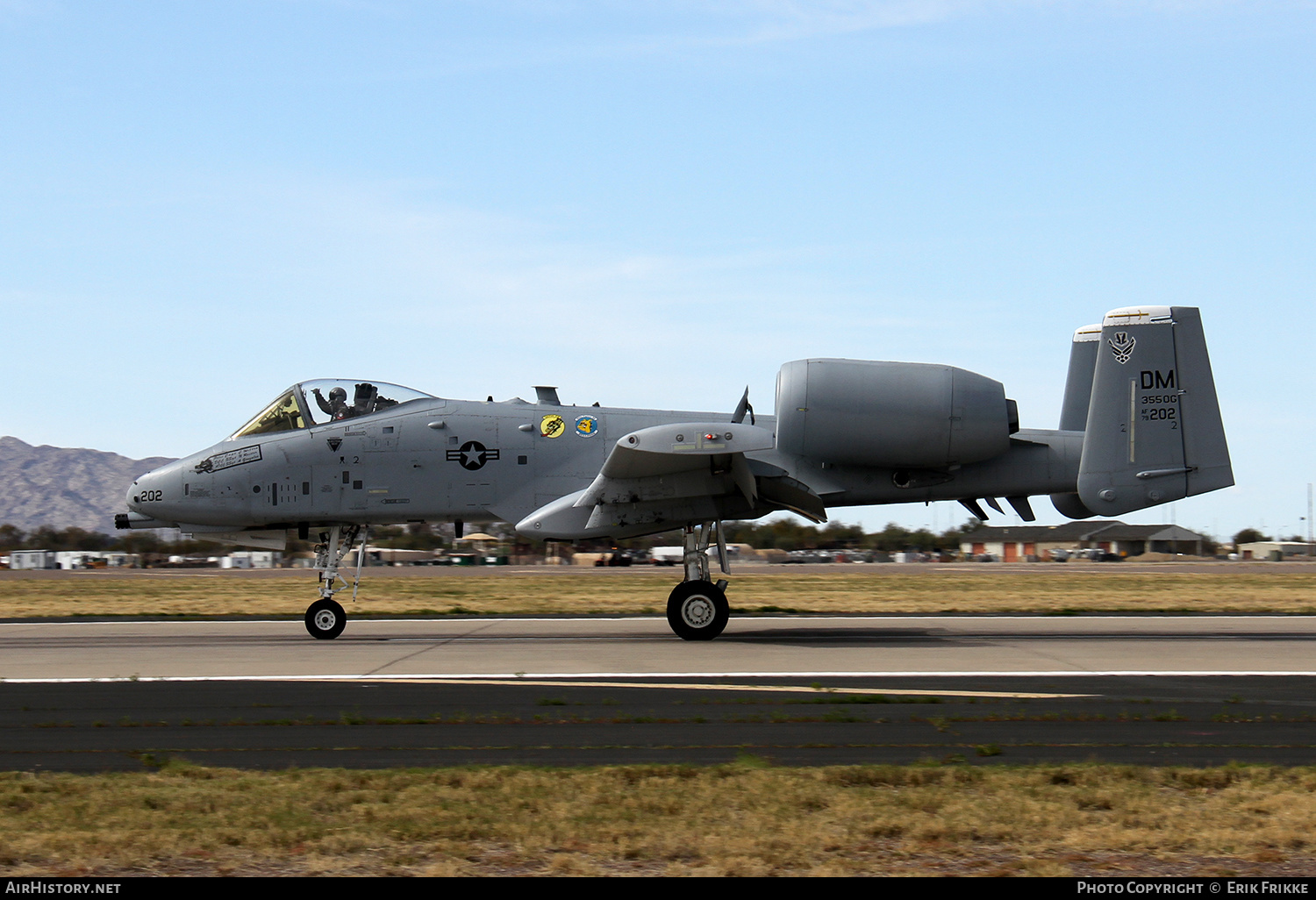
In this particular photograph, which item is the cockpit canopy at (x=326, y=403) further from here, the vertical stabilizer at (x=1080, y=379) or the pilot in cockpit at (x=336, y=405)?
the vertical stabilizer at (x=1080, y=379)

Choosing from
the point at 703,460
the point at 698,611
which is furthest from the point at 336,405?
the point at 698,611

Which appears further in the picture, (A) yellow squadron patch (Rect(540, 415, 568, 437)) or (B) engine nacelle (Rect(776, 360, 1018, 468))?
(A) yellow squadron patch (Rect(540, 415, 568, 437))

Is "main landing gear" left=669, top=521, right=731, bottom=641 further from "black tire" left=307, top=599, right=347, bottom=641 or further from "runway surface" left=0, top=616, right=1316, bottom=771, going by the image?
"black tire" left=307, top=599, right=347, bottom=641

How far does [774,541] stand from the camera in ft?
267

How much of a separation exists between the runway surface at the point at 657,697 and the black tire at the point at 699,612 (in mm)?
396

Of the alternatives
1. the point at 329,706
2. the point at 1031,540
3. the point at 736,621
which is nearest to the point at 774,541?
the point at 1031,540

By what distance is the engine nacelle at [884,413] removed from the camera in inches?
588

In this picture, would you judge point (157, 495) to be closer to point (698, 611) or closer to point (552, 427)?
point (552, 427)

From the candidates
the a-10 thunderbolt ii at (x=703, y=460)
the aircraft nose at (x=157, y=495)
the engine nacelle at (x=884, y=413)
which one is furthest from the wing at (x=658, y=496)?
the aircraft nose at (x=157, y=495)

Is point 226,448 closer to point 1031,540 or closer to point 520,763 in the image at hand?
point 520,763

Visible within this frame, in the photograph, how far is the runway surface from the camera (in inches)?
297

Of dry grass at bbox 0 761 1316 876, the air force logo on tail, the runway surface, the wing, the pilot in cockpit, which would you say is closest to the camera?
dry grass at bbox 0 761 1316 876

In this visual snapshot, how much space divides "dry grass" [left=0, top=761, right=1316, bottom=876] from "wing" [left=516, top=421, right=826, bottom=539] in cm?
797

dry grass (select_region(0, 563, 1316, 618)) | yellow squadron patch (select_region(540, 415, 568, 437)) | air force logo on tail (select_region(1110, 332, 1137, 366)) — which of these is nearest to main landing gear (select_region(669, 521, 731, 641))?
yellow squadron patch (select_region(540, 415, 568, 437))
